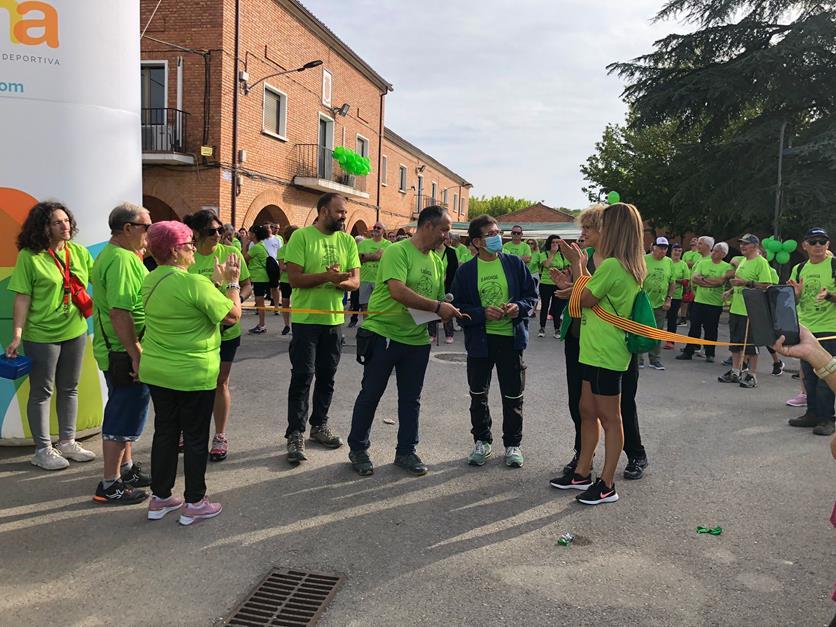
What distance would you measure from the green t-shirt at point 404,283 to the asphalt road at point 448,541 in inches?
41.5

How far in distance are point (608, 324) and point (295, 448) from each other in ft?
8.21

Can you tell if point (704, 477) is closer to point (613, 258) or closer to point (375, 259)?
point (613, 258)

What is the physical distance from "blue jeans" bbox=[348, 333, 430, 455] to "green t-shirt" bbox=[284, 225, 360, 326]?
1.67ft

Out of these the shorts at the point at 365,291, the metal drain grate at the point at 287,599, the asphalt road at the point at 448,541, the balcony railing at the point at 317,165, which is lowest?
the metal drain grate at the point at 287,599

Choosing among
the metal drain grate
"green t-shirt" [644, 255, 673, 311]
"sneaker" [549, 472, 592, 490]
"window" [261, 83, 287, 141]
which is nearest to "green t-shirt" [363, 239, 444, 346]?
"sneaker" [549, 472, 592, 490]

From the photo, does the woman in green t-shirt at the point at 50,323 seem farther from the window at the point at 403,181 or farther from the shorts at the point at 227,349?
the window at the point at 403,181

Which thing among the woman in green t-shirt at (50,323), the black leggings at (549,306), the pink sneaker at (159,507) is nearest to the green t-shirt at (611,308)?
the pink sneaker at (159,507)

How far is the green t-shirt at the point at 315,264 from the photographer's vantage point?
4820 mm

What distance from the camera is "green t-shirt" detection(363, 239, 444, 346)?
14.9 feet

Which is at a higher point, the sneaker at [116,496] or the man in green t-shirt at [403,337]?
the man in green t-shirt at [403,337]

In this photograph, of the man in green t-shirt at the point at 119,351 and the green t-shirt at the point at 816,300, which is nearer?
the man in green t-shirt at the point at 119,351

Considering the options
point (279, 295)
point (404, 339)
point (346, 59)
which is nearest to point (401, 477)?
point (404, 339)

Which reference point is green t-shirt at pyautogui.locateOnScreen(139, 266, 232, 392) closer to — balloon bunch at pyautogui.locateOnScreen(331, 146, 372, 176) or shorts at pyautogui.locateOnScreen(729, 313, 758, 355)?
shorts at pyautogui.locateOnScreen(729, 313, 758, 355)

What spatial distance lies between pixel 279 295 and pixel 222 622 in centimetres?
1122
